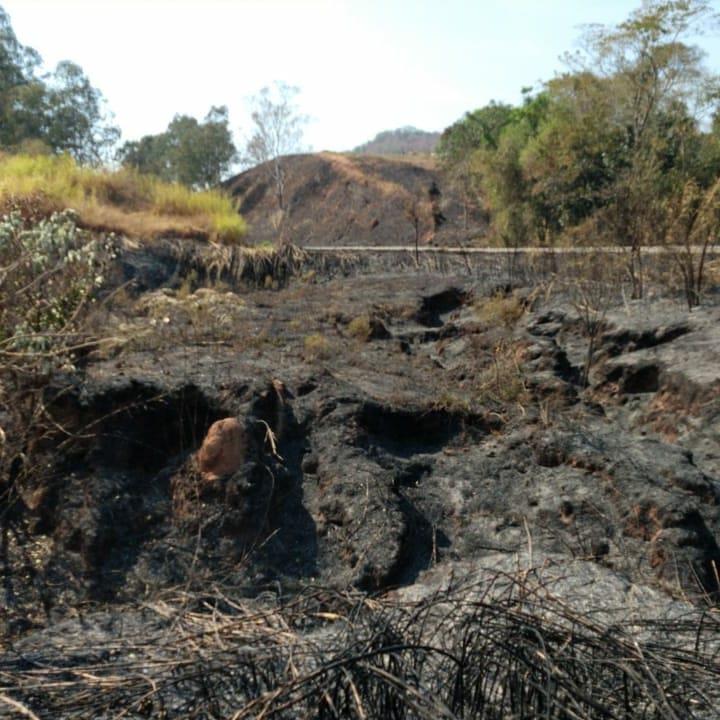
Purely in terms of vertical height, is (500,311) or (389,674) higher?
(500,311)

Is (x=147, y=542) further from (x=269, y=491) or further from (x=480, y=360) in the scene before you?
(x=480, y=360)

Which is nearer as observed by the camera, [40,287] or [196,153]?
[40,287]

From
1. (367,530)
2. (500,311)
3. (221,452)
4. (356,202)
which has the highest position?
(356,202)

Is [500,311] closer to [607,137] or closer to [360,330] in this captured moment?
[360,330]

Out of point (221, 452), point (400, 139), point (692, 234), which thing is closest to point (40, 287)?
point (221, 452)

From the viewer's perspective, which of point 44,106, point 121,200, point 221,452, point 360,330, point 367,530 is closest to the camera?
point 367,530

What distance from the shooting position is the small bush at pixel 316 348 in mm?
7631

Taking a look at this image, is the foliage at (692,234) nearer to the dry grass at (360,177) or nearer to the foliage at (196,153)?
the dry grass at (360,177)

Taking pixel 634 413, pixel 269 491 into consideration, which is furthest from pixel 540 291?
pixel 269 491

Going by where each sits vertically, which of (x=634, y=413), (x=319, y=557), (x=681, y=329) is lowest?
(x=319, y=557)

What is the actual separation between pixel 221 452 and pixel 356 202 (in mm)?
22295

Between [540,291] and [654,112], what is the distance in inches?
344

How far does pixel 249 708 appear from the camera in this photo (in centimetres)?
198

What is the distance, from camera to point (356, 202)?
27.0m
